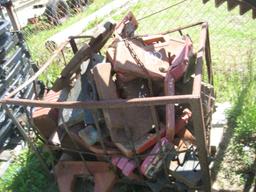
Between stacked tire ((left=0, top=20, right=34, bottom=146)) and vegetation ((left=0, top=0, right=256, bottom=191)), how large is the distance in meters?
0.37

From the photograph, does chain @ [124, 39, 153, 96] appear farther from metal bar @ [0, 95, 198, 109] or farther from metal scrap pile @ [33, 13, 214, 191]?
metal bar @ [0, 95, 198, 109]

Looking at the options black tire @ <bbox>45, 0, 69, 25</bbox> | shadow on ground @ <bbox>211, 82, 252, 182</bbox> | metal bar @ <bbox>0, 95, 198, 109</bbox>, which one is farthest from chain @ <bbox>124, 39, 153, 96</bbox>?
black tire @ <bbox>45, 0, 69, 25</bbox>

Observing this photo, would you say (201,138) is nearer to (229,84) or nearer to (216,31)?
(229,84)

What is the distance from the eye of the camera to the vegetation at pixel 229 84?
441 centimetres

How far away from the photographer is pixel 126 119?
381 centimetres

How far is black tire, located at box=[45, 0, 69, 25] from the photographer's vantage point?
12.8 metres

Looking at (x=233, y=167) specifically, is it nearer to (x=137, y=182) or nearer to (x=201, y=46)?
(x=137, y=182)

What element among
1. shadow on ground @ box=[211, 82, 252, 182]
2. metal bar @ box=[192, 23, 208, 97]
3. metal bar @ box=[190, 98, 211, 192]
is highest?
metal bar @ box=[192, 23, 208, 97]

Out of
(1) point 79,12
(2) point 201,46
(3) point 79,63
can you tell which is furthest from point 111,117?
(1) point 79,12

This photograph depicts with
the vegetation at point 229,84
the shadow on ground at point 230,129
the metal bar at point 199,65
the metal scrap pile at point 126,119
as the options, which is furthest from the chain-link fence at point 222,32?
the metal scrap pile at point 126,119

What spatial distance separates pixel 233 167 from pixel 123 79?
58.4 inches

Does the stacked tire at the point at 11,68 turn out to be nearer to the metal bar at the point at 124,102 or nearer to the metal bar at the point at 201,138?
the metal bar at the point at 124,102

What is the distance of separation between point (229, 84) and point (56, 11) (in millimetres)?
8487

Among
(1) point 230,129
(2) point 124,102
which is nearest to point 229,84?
(1) point 230,129
